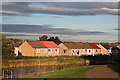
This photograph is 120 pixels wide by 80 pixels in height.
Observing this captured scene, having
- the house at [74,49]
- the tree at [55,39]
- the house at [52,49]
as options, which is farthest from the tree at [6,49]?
the tree at [55,39]

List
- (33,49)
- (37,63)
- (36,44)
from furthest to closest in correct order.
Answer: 1. (36,44)
2. (33,49)
3. (37,63)

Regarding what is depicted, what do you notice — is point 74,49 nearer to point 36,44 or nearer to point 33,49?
point 36,44

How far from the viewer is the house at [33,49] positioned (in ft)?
256

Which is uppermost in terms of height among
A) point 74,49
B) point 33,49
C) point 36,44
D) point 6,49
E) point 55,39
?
point 55,39

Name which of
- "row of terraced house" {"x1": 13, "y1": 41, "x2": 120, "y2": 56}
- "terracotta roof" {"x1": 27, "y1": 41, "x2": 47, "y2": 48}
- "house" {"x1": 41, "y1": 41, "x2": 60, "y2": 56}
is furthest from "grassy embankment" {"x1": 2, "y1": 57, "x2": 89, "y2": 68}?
"house" {"x1": 41, "y1": 41, "x2": 60, "y2": 56}

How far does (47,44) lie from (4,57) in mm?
33408

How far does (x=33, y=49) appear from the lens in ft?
254

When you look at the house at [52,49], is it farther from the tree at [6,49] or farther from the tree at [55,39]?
the tree at [6,49]

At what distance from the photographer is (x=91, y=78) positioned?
23203mm

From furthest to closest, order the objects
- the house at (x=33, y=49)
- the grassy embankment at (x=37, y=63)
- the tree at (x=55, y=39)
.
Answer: the tree at (x=55, y=39), the house at (x=33, y=49), the grassy embankment at (x=37, y=63)

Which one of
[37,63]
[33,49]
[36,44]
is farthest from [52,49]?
[37,63]

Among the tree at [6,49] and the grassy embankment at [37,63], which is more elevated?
the tree at [6,49]

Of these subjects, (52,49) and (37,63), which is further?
(52,49)

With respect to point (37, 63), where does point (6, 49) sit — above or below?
above
